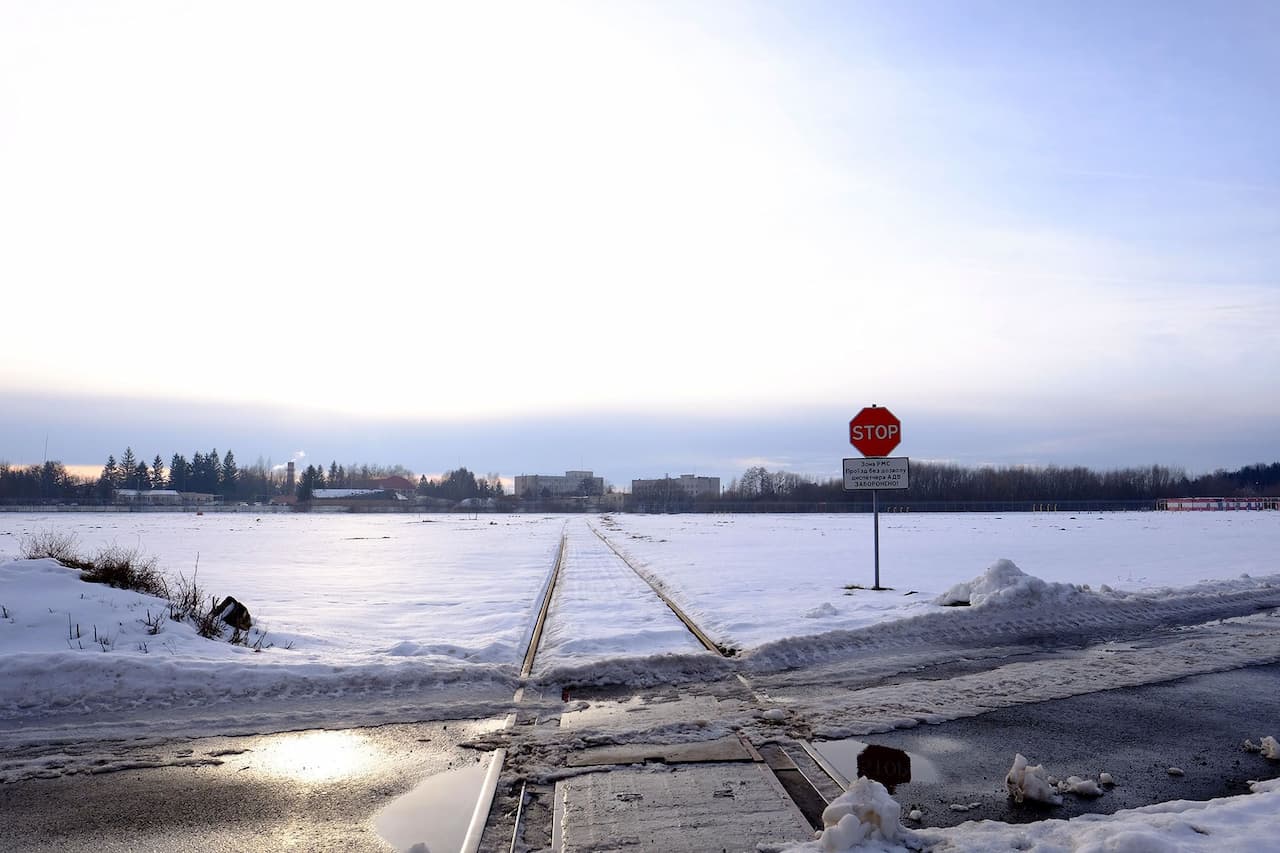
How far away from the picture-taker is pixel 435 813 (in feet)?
17.0

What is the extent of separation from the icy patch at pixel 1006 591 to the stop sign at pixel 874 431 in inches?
181

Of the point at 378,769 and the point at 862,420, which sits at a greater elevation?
the point at 862,420

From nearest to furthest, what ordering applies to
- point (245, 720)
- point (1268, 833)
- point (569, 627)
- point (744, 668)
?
point (1268, 833), point (245, 720), point (744, 668), point (569, 627)

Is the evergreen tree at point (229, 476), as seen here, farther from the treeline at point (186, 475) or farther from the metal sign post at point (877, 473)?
the metal sign post at point (877, 473)

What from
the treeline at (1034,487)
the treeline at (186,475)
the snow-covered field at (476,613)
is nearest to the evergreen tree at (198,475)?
the treeline at (186,475)

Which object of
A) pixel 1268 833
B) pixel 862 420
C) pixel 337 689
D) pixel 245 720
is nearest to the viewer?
pixel 1268 833

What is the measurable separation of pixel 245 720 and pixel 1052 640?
10006 mm

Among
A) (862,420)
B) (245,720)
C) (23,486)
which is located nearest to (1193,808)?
(245,720)

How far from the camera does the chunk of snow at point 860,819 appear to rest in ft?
14.2

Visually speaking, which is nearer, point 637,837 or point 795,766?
point 637,837

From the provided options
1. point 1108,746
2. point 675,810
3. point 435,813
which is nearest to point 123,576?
point 435,813

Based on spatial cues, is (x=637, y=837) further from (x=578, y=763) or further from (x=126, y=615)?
(x=126, y=615)

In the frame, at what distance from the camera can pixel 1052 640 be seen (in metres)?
11.6

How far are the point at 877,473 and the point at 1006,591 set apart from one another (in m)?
4.93
